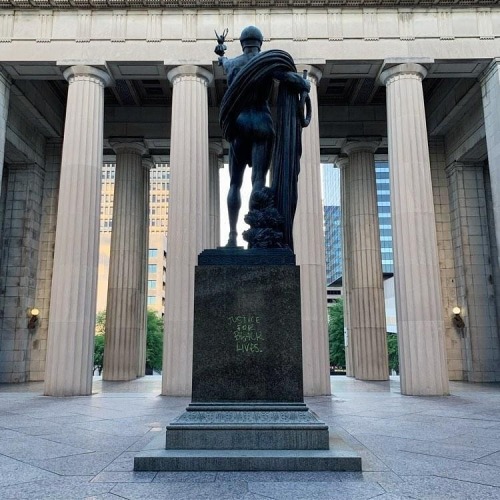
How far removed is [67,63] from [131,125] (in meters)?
7.59

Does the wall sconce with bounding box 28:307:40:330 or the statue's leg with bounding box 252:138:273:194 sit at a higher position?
the statue's leg with bounding box 252:138:273:194

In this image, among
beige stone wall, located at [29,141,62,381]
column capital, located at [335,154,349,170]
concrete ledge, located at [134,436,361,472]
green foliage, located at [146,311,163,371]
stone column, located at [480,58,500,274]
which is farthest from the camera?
green foliage, located at [146,311,163,371]

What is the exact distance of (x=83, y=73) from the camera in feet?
65.8

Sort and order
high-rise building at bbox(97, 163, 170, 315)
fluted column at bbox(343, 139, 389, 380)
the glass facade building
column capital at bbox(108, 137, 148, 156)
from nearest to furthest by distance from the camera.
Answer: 1. fluted column at bbox(343, 139, 389, 380)
2. column capital at bbox(108, 137, 148, 156)
3. high-rise building at bbox(97, 163, 170, 315)
4. the glass facade building

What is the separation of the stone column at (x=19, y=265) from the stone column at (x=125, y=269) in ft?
13.3

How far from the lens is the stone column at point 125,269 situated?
2555cm

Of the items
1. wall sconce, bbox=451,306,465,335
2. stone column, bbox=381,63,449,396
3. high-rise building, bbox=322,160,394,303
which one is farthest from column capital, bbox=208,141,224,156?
high-rise building, bbox=322,160,394,303

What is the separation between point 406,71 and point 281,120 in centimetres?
1402

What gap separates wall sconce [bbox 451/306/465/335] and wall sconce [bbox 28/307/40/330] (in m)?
22.2

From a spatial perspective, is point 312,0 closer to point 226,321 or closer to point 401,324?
point 401,324

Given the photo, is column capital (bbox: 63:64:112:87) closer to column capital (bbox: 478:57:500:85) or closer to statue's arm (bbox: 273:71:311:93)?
statue's arm (bbox: 273:71:311:93)

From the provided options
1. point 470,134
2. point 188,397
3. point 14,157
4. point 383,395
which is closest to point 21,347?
point 14,157

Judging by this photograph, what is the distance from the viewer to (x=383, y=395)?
683 inches

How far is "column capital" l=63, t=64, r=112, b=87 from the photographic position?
20016 mm
